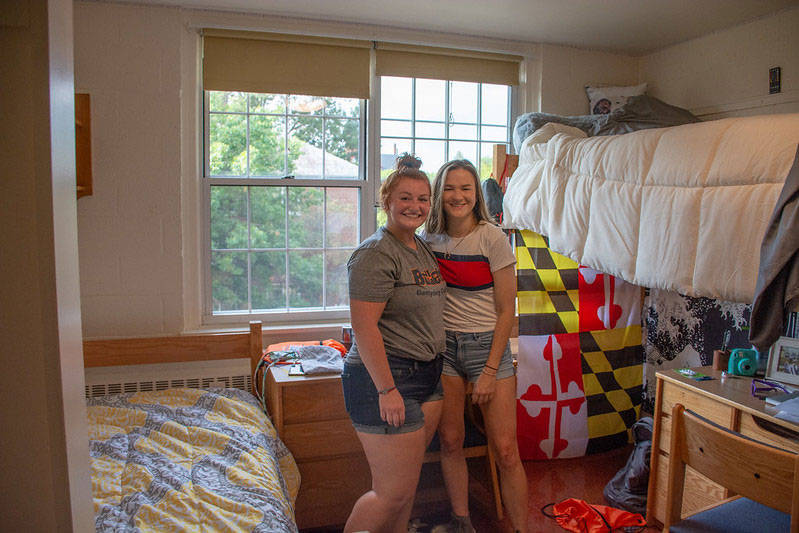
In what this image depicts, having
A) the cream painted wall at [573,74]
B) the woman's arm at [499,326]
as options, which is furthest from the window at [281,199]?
the woman's arm at [499,326]

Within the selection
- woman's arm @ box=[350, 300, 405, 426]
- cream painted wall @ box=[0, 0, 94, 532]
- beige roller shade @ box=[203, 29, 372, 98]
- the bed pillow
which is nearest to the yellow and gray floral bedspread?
woman's arm @ box=[350, 300, 405, 426]

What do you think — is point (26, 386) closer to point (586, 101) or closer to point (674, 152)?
point (674, 152)

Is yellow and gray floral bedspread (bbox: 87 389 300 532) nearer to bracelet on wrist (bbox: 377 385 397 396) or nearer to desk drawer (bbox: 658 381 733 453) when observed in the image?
bracelet on wrist (bbox: 377 385 397 396)

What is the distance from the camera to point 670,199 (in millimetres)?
1926

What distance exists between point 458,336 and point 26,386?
5.49ft

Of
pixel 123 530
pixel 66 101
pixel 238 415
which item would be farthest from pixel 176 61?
pixel 66 101

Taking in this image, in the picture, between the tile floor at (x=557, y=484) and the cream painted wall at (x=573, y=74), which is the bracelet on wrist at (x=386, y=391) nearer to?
the tile floor at (x=557, y=484)

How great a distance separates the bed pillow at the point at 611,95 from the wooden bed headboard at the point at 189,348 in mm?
2372

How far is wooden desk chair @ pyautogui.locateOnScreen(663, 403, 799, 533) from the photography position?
4.15 ft

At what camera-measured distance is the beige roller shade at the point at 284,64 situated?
285 cm

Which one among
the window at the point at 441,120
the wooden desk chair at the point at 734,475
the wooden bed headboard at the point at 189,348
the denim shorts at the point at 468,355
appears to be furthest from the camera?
the window at the point at 441,120

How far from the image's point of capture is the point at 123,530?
4.60 feet

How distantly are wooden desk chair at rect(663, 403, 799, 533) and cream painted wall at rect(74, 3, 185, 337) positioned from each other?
2334 mm

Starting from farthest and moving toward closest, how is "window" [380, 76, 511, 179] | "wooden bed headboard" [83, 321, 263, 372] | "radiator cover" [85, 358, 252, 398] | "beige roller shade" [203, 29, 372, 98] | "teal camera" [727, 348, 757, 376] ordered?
"window" [380, 76, 511, 179], "beige roller shade" [203, 29, 372, 98], "radiator cover" [85, 358, 252, 398], "wooden bed headboard" [83, 321, 263, 372], "teal camera" [727, 348, 757, 376]
